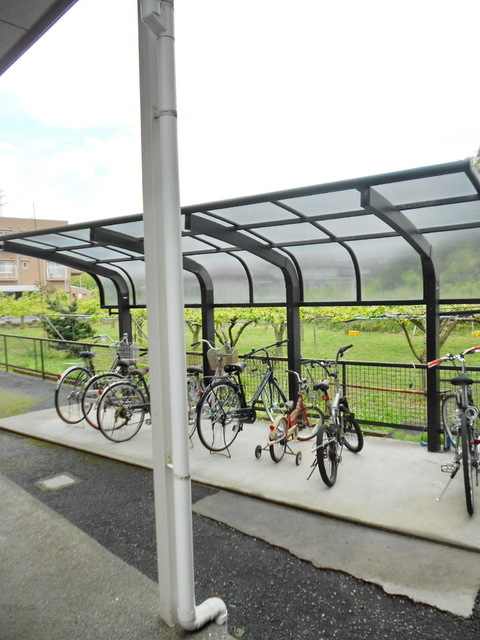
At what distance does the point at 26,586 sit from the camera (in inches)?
95.1

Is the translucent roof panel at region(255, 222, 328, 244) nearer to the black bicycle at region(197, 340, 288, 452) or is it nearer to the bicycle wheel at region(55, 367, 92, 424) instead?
the black bicycle at region(197, 340, 288, 452)

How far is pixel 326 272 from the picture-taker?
17.5ft

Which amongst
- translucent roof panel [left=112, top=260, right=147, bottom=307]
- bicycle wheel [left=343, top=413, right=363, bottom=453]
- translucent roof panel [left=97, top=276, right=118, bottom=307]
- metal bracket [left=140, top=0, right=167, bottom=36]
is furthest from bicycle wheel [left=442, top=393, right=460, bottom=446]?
translucent roof panel [left=97, top=276, right=118, bottom=307]

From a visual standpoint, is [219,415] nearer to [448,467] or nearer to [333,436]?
[333,436]

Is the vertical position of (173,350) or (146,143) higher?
(146,143)

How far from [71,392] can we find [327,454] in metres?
3.49

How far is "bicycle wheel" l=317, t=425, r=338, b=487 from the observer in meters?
3.61

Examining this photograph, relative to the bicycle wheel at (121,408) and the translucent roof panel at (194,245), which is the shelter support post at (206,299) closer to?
the translucent roof panel at (194,245)

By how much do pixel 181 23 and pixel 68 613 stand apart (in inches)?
109

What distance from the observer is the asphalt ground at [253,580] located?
7.14ft

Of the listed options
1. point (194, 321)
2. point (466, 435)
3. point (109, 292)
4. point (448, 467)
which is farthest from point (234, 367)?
point (194, 321)

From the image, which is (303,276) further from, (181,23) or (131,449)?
(181,23)

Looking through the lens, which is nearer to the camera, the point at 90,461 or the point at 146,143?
the point at 146,143

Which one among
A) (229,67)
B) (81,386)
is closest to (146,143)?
(81,386)
